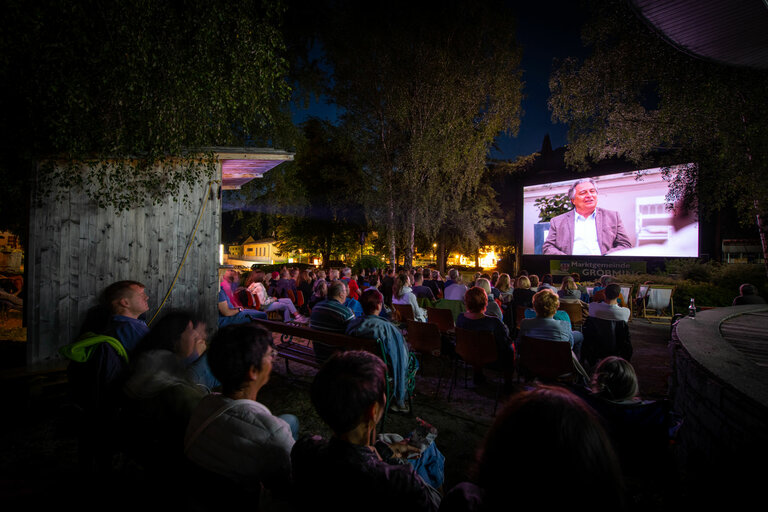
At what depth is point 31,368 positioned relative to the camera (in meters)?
4.20

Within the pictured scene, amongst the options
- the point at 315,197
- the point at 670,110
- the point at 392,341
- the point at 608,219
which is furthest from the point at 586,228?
the point at 392,341

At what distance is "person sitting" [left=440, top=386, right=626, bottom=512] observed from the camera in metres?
0.86

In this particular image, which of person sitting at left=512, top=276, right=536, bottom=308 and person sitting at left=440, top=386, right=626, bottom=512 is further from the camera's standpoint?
person sitting at left=512, top=276, right=536, bottom=308

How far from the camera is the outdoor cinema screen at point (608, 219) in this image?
16.6 metres

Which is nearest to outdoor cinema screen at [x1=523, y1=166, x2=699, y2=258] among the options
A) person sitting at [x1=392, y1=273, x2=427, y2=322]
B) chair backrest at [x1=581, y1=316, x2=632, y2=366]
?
chair backrest at [x1=581, y1=316, x2=632, y2=366]

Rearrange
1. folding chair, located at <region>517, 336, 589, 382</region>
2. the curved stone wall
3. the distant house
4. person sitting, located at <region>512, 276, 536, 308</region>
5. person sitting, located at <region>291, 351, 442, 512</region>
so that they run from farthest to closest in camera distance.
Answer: the distant house < person sitting, located at <region>512, 276, 536, 308</region> < folding chair, located at <region>517, 336, 589, 382</region> < the curved stone wall < person sitting, located at <region>291, 351, 442, 512</region>

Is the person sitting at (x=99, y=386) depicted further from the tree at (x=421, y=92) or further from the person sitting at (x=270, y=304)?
the tree at (x=421, y=92)

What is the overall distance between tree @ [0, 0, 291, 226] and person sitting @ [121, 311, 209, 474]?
333 centimetres

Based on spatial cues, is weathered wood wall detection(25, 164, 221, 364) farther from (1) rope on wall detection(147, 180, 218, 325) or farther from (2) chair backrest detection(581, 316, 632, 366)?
(2) chair backrest detection(581, 316, 632, 366)

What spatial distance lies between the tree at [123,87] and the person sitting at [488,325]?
162 inches

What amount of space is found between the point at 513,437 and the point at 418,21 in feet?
55.4

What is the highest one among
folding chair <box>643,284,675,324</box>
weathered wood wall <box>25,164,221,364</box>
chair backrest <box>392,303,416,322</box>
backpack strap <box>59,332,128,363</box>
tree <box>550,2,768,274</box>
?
tree <box>550,2,768,274</box>

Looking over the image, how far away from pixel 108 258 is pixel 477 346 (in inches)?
188

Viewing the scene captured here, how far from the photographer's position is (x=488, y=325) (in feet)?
14.9
